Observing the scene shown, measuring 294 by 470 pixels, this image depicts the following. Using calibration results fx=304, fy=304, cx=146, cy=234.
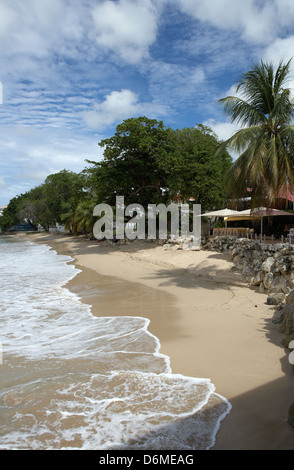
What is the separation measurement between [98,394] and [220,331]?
3028mm

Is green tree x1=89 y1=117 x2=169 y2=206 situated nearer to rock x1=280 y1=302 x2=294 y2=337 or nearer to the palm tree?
the palm tree


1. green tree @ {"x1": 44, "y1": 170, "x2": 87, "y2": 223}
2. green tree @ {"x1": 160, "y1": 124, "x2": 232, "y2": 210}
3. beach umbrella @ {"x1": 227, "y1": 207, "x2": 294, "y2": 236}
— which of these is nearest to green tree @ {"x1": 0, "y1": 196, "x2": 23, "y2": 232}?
green tree @ {"x1": 44, "y1": 170, "x2": 87, "y2": 223}

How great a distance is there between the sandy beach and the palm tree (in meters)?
3.43

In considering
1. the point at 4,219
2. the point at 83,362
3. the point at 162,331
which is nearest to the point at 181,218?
the point at 162,331

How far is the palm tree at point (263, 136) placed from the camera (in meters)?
10.1

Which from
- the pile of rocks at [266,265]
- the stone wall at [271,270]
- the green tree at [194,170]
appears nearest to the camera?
the stone wall at [271,270]

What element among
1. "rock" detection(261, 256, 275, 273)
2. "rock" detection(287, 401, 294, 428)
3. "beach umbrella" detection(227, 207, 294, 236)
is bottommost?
"rock" detection(287, 401, 294, 428)

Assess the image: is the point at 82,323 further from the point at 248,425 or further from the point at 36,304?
the point at 248,425

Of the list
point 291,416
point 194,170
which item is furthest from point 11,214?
point 291,416

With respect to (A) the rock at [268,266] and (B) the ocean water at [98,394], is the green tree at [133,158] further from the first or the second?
(B) the ocean water at [98,394]

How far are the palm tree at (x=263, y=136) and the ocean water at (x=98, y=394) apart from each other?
658 centimetres

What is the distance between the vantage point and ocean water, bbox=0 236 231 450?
3.13 metres

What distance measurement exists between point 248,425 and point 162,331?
3107 mm

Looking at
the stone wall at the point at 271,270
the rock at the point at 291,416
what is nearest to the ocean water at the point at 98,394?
the rock at the point at 291,416
